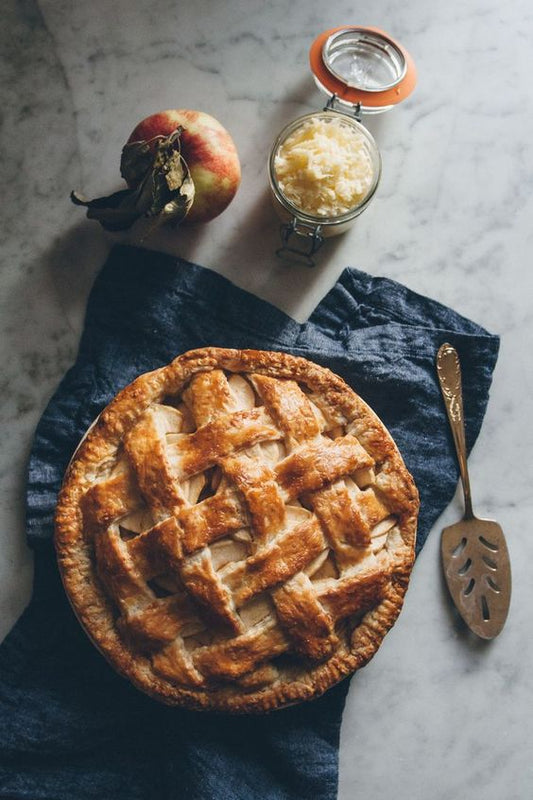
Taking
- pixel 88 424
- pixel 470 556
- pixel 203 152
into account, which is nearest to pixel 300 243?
pixel 203 152

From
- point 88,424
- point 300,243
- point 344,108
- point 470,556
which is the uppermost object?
point 344,108

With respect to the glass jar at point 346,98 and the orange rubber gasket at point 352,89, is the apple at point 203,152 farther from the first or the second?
the orange rubber gasket at point 352,89

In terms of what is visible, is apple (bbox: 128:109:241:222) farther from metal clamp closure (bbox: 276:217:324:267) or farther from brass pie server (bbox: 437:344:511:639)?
brass pie server (bbox: 437:344:511:639)

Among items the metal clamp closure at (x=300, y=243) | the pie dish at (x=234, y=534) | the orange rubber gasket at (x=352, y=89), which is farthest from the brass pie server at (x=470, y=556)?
the orange rubber gasket at (x=352, y=89)

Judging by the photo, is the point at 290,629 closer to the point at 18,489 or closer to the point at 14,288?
the point at 18,489

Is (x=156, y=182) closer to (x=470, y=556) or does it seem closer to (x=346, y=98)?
(x=346, y=98)

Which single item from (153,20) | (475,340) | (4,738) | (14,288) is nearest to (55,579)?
(4,738)

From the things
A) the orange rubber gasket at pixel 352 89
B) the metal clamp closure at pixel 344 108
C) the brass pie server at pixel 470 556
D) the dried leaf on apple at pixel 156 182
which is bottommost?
the brass pie server at pixel 470 556
